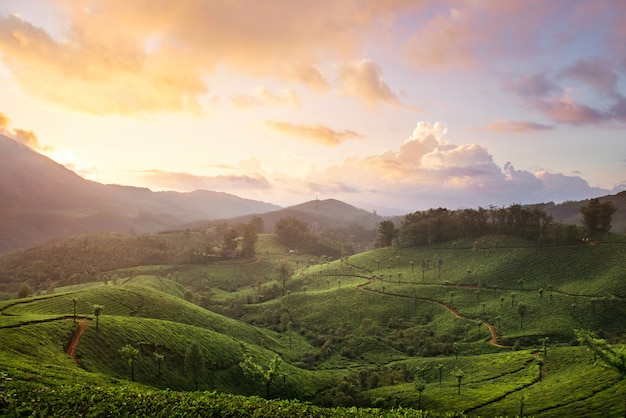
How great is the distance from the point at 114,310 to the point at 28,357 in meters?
52.9

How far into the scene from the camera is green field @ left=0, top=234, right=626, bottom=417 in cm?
5212

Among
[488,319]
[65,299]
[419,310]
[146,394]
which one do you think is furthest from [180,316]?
[488,319]

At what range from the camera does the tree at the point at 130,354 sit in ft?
232

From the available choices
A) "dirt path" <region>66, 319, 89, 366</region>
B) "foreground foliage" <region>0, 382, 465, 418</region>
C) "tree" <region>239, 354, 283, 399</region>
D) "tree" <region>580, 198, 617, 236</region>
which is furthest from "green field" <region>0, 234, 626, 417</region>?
"tree" <region>580, 198, 617, 236</region>

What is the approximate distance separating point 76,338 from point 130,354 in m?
12.4

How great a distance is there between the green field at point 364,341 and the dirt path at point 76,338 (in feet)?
1.98

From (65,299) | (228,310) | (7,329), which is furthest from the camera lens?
(228,310)

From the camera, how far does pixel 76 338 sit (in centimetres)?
7588

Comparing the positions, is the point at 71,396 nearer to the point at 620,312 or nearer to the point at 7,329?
the point at 7,329

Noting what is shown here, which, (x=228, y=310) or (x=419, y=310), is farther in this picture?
(x=228, y=310)

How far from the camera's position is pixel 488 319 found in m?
138

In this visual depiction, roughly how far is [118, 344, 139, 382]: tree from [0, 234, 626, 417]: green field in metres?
1.71

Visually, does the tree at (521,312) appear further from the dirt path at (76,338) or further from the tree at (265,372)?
the dirt path at (76,338)

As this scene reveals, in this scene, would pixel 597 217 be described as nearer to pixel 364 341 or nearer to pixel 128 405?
pixel 364 341
